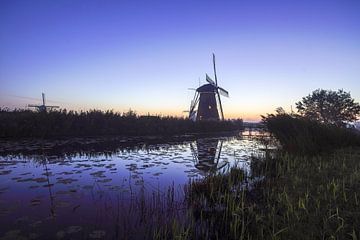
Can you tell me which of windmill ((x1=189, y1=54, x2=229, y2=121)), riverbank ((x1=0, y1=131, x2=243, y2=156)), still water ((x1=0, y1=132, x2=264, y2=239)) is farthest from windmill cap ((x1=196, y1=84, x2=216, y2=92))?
still water ((x1=0, y1=132, x2=264, y2=239))

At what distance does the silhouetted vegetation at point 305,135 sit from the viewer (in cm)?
1016

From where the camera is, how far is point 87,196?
18.6ft

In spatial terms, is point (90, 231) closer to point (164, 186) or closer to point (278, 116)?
point (164, 186)

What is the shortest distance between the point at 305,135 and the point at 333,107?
20400mm

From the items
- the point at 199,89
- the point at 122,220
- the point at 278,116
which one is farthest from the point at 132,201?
the point at 199,89

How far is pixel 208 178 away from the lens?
6340 mm

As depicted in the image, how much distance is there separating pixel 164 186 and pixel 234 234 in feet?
10.5

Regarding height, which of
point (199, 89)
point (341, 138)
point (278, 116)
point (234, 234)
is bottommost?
point (234, 234)

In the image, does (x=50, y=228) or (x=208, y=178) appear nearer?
(x=50, y=228)

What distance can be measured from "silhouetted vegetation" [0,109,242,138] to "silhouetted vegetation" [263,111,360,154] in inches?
671

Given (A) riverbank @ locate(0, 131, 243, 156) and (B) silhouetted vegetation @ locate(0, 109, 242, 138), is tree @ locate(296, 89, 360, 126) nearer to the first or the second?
(B) silhouetted vegetation @ locate(0, 109, 242, 138)

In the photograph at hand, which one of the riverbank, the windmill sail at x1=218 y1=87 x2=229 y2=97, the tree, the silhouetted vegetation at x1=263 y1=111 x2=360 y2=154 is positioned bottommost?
the riverbank

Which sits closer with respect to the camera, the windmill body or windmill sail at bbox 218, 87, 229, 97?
the windmill body

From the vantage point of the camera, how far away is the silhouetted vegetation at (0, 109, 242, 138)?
62.6 ft
